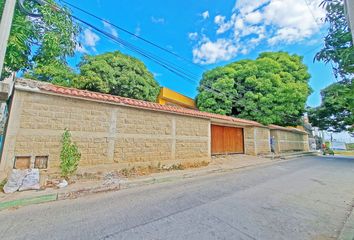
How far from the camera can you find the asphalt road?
2.89m

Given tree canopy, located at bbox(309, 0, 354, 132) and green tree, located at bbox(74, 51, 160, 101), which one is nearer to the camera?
tree canopy, located at bbox(309, 0, 354, 132)

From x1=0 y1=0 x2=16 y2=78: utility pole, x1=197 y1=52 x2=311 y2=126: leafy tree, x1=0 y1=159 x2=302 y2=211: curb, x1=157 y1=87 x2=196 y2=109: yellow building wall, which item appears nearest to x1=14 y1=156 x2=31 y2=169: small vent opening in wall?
x1=0 y1=159 x2=302 y2=211: curb

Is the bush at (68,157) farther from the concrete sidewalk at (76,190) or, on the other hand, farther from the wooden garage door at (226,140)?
the wooden garage door at (226,140)

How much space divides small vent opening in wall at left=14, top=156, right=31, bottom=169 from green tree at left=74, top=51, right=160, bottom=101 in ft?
31.0

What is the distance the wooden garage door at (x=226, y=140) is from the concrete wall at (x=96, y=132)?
3918 mm

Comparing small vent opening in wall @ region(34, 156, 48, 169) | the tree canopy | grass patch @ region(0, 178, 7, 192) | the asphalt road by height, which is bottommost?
the asphalt road

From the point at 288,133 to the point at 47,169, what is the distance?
22.0 m

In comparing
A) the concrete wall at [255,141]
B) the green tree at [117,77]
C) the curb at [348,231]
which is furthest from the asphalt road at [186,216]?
the green tree at [117,77]

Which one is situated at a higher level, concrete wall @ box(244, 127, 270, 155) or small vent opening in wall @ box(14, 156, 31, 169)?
concrete wall @ box(244, 127, 270, 155)

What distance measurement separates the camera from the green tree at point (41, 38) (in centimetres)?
631

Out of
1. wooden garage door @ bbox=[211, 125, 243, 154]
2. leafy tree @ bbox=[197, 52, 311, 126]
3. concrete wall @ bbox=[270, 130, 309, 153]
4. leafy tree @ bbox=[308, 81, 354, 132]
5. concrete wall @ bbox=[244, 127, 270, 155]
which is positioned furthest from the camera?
leafy tree @ bbox=[308, 81, 354, 132]

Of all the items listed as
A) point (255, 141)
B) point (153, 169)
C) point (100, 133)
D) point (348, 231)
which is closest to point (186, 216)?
point (348, 231)

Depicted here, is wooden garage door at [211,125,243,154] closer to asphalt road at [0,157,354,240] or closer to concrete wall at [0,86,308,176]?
concrete wall at [0,86,308,176]

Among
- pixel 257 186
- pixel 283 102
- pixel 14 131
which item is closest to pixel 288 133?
pixel 283 102
